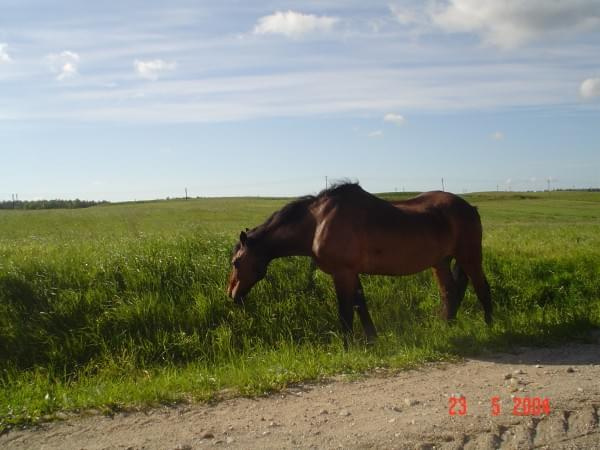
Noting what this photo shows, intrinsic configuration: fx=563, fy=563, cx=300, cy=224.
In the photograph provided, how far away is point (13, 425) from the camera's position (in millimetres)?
4785

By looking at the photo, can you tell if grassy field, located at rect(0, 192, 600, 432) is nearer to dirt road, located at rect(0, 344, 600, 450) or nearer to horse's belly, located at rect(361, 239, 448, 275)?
dirt road, located at rect(0, 344, 600, 450)

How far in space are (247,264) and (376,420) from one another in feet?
13.1

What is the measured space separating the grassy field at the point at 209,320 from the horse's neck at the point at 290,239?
127 cm

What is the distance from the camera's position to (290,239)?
26.5 ft

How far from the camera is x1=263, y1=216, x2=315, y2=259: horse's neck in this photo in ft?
26.3

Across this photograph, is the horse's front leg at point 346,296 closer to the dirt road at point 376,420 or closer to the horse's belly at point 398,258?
the horse's belly at point 398,258

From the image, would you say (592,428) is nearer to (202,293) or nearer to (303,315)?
(303,315)

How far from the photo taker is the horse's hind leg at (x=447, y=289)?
8602 mm

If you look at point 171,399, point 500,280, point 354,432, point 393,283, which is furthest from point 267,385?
point 500,280

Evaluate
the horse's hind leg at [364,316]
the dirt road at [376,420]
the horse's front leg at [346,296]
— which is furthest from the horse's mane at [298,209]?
the dirt road at [376,420]

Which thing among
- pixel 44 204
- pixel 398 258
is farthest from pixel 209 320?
pixel 44 204
